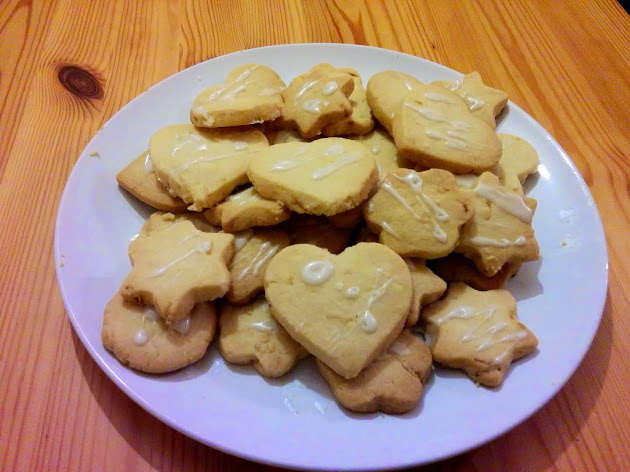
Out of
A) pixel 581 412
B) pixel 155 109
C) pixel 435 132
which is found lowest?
pixel 581 412

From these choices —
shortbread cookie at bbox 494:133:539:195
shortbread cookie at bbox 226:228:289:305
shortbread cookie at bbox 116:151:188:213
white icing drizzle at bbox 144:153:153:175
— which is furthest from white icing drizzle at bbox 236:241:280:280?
shortbread cookie at bbox 494:133:539:195

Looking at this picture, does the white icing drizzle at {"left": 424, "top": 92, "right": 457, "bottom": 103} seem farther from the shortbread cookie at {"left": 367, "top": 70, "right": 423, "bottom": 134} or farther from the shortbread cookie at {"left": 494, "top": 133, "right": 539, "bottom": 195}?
the shortbread cookie at {"left": 494, "top": 133, "right": 539, "bottom": 195}

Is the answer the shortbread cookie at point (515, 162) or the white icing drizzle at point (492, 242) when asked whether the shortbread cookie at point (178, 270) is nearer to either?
the white icing drizzle at point (492, 242)

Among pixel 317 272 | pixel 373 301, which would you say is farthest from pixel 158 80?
pixel 373 301

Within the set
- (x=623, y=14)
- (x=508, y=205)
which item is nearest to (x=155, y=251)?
(x=508, y=205)

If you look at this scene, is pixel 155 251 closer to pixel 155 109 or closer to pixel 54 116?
pixel 155 109

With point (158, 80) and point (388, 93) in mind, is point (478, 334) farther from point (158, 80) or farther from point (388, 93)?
point (158, 80)
